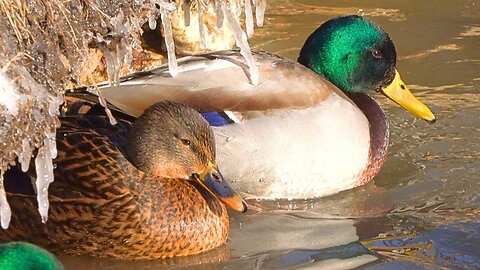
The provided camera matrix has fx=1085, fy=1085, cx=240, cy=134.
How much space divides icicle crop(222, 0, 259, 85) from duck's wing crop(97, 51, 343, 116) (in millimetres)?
59

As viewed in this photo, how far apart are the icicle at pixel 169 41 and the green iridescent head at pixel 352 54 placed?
41.8 inches

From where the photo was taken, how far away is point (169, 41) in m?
5.47

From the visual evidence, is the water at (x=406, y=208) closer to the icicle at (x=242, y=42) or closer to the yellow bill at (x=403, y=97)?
the yellow bill at (x=403, y=97)

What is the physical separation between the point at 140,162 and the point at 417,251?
1426mm

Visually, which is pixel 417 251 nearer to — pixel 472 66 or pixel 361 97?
pixel 361 97

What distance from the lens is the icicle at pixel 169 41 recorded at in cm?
538

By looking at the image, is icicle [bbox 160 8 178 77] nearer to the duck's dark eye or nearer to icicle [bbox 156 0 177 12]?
icicle [bbox 156 0 177 12]

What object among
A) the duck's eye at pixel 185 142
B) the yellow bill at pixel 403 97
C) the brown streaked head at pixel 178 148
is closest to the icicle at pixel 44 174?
the brown streaked head at pixel 178 148

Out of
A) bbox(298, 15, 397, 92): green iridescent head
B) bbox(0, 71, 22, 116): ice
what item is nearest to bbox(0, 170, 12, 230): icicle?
bbox(0, 71, 22, 116): ice

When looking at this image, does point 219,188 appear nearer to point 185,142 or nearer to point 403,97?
point 185,142

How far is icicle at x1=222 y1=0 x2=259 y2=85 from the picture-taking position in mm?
5598

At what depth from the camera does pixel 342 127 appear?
6176 mm

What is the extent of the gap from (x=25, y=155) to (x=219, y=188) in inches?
39.1

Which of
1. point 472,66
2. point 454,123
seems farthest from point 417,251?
point 472,66
